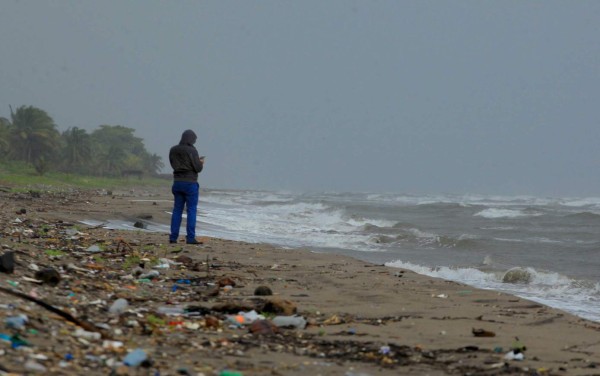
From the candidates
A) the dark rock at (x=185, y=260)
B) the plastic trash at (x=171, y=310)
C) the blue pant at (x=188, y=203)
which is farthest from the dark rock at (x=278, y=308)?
the blue pant at (x=188, y=203)

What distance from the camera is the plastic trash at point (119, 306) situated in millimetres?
5082

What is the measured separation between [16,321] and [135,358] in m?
0.76

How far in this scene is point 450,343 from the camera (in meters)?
4.84

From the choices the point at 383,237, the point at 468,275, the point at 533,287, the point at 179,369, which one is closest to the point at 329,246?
the point at 383,237

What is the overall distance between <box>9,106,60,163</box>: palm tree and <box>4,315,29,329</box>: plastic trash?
6251 cm

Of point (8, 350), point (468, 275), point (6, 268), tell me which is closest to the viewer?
point (8, 350)

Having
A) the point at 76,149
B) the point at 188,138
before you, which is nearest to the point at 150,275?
the point at 188,138

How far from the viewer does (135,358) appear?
372 centimetres

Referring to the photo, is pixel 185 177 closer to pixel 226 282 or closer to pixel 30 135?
pixel 226 282

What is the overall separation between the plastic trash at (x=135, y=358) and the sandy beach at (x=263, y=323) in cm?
4

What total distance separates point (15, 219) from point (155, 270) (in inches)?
207

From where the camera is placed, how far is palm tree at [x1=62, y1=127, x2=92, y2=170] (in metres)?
69.6

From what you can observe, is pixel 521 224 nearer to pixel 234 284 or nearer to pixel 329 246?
pixel 329 246

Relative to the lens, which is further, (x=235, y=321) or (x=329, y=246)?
(x=329, y=246)
